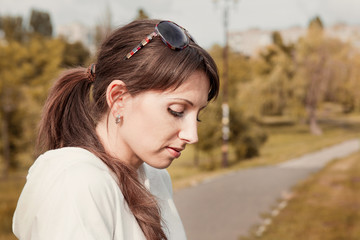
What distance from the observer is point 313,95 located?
32156mm

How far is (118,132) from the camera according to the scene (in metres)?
1.21

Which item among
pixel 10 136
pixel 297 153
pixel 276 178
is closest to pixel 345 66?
pixel 297 153

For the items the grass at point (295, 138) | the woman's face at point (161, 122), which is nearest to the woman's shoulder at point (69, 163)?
the woman's face at point (161, 122)

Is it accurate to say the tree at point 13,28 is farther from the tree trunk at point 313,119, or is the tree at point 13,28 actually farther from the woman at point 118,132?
the woman at point 118,132

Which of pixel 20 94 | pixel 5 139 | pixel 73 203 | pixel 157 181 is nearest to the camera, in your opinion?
pixel 73 203

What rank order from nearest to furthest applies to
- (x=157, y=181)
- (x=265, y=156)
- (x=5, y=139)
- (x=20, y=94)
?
(x=157, y=181)
(x=265, y=156)
(x=5, y=139)
(x=20, y=94)

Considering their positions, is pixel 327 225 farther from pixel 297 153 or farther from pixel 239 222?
pixel 297 153

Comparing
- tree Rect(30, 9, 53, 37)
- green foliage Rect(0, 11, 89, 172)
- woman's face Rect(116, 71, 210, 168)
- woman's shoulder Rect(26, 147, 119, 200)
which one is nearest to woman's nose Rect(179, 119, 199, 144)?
woman's face Rect(116, 71, 210, 168)

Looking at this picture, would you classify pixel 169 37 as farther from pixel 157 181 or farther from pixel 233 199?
pixel 233 199

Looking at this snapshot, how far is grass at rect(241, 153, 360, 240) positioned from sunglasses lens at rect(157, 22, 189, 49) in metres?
5.30

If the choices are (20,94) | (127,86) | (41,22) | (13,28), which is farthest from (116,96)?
(41,22)

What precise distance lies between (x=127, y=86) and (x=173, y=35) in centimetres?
19

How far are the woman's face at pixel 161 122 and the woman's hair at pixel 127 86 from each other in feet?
0.08

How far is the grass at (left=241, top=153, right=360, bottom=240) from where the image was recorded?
6246mm
